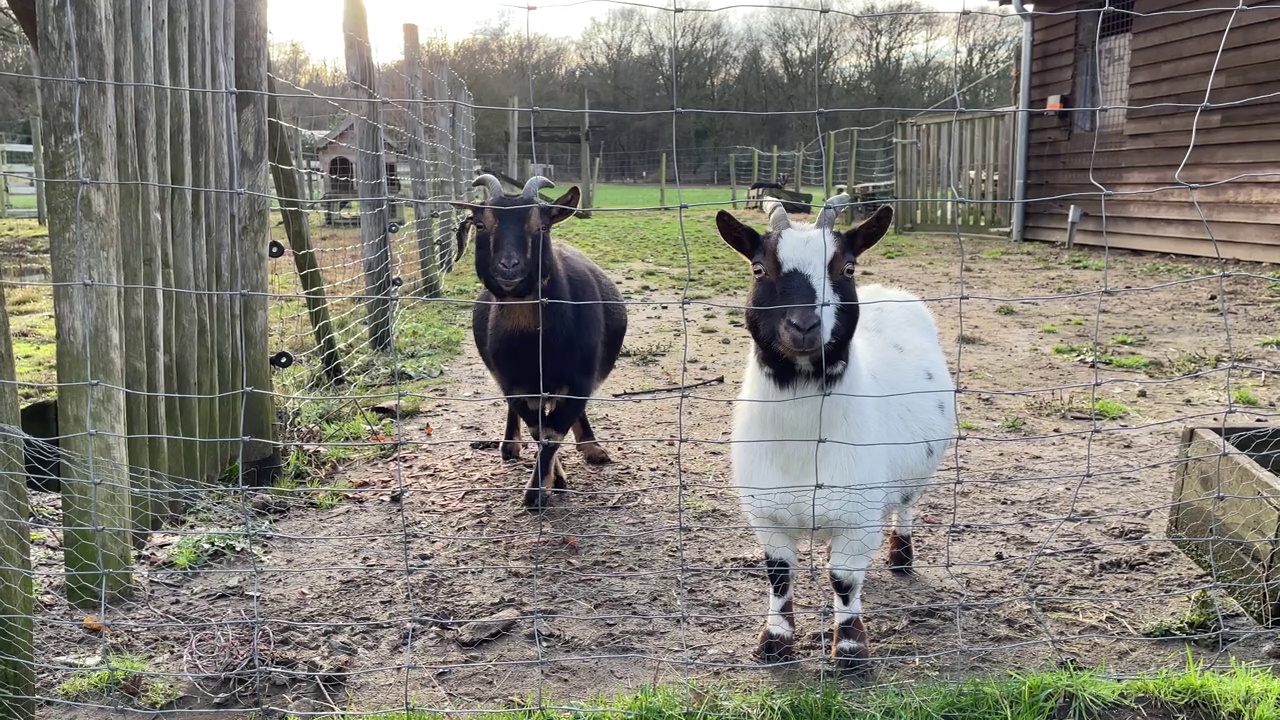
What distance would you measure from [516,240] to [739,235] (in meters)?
1.74

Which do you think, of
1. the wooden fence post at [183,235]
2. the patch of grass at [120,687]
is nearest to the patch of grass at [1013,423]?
the wooden fence post at [183,235]

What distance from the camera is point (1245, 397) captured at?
5859 mm

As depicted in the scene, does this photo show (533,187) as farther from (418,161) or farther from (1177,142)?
(1177,142)

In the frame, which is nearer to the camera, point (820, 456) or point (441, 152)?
point (820, 456)

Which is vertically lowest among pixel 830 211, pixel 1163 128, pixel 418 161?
pixel 830 211

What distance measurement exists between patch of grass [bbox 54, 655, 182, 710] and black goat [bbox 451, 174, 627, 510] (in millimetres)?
1924

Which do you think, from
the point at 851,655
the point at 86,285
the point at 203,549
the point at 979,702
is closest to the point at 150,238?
the point at 86,285

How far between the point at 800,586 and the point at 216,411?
308cm

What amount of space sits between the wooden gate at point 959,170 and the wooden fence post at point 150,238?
1453 centimetres

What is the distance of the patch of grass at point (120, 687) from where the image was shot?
301 cm

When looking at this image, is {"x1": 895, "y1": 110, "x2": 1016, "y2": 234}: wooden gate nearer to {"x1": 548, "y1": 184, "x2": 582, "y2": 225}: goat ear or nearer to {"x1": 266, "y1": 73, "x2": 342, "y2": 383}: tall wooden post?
{"x1": 266, "y1": 73, "x2": 342, "y2": 383}: tall wooden post

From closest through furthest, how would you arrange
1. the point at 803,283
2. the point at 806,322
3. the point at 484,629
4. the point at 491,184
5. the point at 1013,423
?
the point at 806,322 → the point at 803,283 → the point at 484,629 → the point at 491,184 → the point at 1013,423

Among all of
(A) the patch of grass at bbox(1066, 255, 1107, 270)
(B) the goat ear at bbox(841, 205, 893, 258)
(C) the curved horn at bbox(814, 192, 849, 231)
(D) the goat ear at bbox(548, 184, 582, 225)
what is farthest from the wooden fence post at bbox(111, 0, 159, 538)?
(A) the patch of grass at bbox(1066, 255, 1107, 270)

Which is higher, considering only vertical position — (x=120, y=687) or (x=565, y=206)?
(x=565, y=206)
